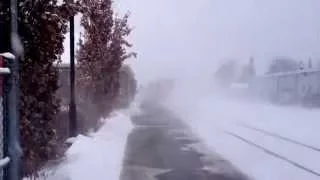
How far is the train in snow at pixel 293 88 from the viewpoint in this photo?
53.7m

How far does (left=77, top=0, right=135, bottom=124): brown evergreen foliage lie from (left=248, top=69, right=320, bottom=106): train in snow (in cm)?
2474

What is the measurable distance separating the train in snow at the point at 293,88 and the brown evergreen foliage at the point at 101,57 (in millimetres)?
24736

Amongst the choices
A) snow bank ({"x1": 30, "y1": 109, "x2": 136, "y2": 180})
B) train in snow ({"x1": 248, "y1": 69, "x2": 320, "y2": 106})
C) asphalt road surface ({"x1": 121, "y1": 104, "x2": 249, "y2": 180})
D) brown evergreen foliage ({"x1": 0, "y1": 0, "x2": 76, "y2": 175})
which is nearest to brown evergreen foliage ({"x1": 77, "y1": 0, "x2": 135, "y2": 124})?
asphalt road surface ({"x1": 121, "y1": 104, "x2": 249, "y2": 180})

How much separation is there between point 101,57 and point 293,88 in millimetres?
36988

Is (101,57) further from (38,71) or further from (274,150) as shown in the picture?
(38,71)

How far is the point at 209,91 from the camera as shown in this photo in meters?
122

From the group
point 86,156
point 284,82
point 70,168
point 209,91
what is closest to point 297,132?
point 86,156

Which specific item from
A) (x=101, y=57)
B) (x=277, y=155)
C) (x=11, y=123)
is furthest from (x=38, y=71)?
(x=101, y=57)

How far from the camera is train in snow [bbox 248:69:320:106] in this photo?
5369cm

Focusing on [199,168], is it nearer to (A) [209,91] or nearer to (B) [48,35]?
(B) [48,35]

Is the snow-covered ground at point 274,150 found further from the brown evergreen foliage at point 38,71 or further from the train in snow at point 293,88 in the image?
the train in snow at point 293,88

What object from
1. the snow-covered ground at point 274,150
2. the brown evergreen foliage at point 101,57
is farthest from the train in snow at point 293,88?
the brown evergreen foliage at point 101,57

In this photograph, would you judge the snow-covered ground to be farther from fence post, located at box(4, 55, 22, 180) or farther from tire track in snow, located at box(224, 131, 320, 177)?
fence post, located at box(4, 55, 22, 180)

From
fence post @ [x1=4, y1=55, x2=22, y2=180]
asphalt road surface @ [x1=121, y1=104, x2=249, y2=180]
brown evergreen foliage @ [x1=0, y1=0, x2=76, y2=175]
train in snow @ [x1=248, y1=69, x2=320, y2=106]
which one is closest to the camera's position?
fence post @ [x1=4, y1=55, x2=22, y2=180]
